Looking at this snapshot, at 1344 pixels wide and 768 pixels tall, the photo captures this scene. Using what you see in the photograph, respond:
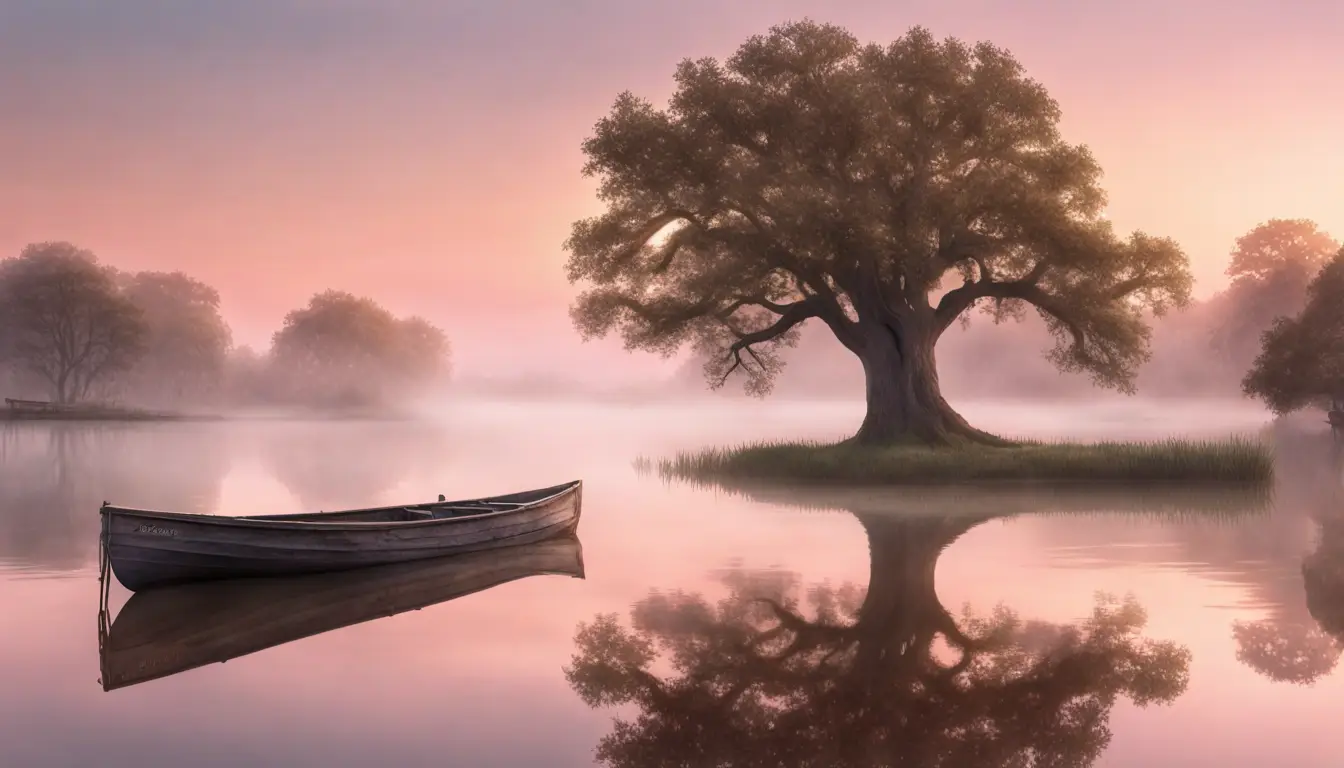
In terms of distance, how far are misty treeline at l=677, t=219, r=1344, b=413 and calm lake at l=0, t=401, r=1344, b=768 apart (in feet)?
69.7

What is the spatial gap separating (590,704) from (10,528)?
1996cm

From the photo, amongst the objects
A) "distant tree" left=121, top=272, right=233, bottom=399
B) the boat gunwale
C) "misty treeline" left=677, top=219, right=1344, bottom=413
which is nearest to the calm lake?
the boat gunwale

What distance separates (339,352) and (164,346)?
21.5 m

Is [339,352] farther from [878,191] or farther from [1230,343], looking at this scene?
[878,191]

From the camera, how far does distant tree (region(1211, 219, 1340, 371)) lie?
84312mm

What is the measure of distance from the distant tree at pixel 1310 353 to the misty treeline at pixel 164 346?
80.0m

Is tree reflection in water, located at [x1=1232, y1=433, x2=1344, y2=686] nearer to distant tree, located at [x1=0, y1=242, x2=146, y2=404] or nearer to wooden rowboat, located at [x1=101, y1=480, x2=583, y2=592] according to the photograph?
wooden rowboat, located at [x1=101, y1=480, x2=583, y2=592]

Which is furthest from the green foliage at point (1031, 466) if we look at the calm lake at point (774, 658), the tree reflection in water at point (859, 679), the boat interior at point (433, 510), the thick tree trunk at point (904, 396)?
the tree reflection in water at point (859, 679)

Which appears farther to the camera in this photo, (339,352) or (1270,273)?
(339,352)

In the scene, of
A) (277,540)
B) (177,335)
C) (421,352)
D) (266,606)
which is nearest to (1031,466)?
(277,540)

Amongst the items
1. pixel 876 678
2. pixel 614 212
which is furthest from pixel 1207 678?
pixel 614 212

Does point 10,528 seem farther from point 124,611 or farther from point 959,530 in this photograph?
point 959,530

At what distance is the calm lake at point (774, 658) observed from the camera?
9.50 m

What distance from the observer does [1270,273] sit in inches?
3371
